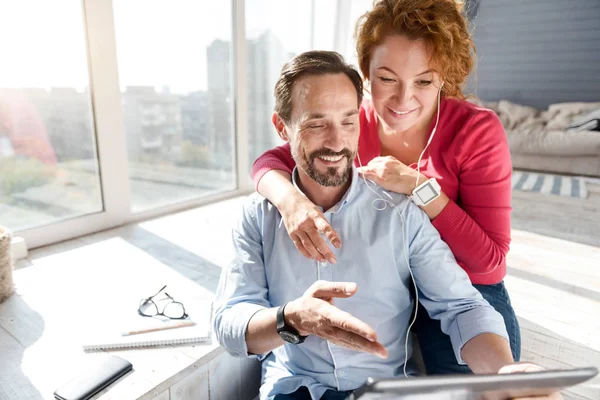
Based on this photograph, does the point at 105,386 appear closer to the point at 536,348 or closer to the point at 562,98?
the point at 536,348

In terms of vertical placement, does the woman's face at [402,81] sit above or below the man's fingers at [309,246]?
above

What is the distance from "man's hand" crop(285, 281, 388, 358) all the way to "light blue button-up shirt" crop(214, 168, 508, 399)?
22 centimetres

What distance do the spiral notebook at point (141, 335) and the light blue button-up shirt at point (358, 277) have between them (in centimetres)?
34

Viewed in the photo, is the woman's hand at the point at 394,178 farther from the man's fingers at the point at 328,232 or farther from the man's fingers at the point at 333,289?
the man's fingers at the point at 333,289

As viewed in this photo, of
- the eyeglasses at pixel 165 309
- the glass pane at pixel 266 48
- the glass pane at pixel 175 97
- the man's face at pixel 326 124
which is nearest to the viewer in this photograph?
the man's face at pixel 326 124

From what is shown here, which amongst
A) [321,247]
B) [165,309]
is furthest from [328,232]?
[165,309]

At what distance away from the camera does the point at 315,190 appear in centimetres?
118

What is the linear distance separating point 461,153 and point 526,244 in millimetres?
1410

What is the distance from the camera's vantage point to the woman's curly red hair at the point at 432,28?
3.92ft

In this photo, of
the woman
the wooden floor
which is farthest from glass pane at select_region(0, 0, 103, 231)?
the woman

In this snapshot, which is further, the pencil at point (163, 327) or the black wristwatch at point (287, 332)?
the pencil at point (163, 327)

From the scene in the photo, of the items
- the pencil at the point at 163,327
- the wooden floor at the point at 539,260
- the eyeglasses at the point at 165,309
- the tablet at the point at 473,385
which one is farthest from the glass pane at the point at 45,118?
the tablet at the point at 473,385

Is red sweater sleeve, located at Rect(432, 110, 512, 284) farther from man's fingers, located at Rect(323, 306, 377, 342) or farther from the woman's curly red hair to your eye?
man's fingers, located at Rect(323, 306, 377, 342)

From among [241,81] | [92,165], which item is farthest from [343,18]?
[92,165]
